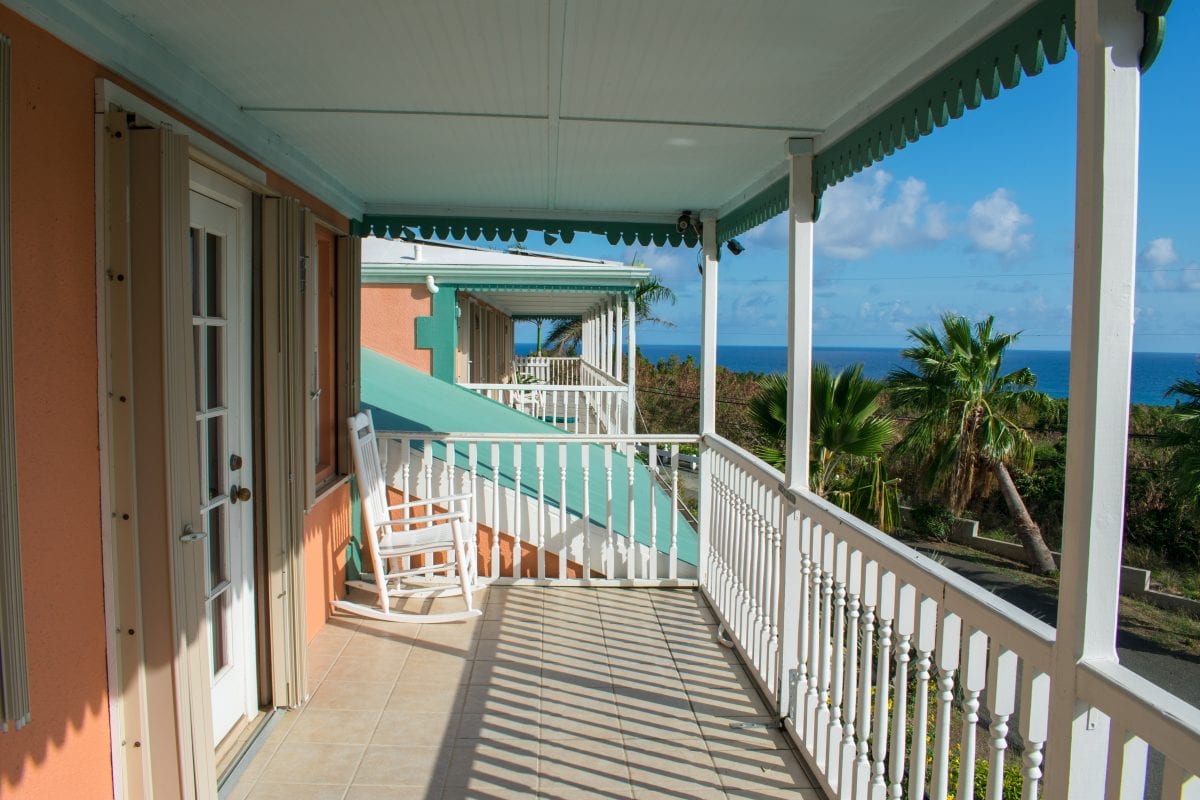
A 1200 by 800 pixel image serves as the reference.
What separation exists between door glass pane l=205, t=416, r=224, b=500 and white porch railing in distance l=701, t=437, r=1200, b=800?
2.16 meters

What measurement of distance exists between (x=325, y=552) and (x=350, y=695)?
1120mm

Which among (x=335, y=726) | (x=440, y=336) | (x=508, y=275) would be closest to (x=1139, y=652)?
(x=508, y=275)

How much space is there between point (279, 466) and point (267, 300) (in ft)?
2.13

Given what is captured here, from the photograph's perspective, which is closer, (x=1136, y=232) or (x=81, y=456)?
(x=1136, y=232)

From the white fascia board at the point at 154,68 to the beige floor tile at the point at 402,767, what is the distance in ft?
7.52

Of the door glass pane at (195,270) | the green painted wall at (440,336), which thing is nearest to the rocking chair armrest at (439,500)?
the door glass pane at (195,270)

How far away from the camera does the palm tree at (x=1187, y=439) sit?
10.1 metres

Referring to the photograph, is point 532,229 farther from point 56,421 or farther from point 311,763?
point 56,421

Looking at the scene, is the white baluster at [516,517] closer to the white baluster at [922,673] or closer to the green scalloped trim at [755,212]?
the green scalloped trim at [755,212]

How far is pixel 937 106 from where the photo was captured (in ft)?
7.77

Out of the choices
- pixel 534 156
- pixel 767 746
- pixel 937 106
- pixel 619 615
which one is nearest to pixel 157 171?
pixel 534 156

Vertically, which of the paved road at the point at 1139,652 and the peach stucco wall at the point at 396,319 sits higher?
the peach stucco wall at the point at 396,319

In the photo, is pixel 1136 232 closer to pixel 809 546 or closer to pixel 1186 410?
pixel 809 546

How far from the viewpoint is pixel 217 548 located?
301cm
